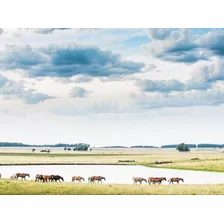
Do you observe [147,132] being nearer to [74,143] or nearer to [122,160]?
[122,160]

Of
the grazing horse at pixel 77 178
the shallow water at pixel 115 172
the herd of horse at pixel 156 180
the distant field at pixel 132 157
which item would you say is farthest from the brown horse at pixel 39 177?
the herd of horse at pixel 156 180

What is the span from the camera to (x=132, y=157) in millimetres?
9906

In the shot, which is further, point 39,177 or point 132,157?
point 132,157

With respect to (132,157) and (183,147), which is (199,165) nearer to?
(183,147)

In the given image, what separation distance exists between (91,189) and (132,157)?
3.19 ft

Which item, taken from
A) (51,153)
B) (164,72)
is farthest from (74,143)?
(164,72)

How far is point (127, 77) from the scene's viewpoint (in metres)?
9.79

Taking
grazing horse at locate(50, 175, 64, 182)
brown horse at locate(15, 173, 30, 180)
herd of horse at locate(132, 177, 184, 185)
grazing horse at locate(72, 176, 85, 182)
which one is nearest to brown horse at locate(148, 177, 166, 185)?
herd of horse at locate(132, 177, 184, 185)

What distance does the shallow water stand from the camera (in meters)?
9.73

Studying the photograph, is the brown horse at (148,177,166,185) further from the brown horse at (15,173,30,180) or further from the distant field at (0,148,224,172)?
the brown horse at (15,173,30,180)

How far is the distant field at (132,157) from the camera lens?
9859 mm

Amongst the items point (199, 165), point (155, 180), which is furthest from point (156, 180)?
point (199, 165)
